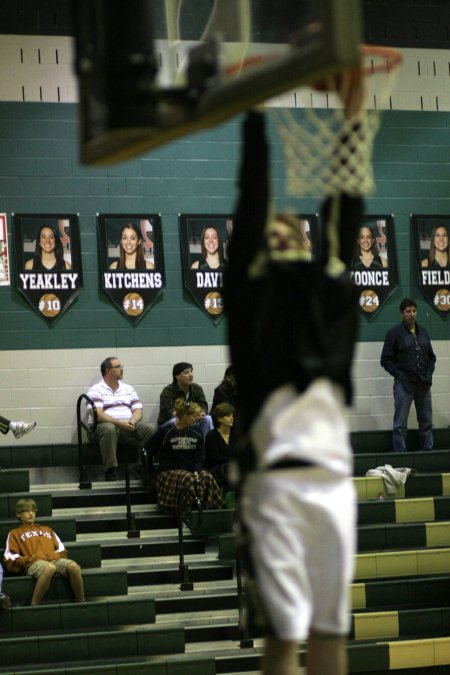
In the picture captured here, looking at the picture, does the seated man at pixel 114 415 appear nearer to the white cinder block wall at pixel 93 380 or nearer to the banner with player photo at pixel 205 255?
the white cinder block wall at pixel 93 380

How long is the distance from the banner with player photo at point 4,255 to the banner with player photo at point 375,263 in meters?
3.84

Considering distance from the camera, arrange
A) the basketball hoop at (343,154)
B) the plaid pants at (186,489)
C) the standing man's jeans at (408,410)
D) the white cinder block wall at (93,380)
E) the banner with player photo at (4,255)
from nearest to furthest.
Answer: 1. the basketball hoop at (343,154)
2. the plaid pants at (186,489)
3. the white cinder block wall at (93,380)
4. the banner with player photo at (4,255)
5. the standing man's jeans at (408,410)

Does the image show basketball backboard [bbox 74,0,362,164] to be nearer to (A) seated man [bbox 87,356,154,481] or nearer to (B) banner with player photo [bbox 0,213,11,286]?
(A) seated man [bbox 87,356,154,481]

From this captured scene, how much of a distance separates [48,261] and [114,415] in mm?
1878

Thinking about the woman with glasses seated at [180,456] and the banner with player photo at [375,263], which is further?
the banner with player photo at [375,263]

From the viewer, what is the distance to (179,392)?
12.3 meters

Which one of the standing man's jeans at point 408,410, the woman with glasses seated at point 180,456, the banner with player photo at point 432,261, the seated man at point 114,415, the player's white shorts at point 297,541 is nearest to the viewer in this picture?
the player's white shorts at point 297,541

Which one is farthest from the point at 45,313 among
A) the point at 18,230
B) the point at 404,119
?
the point at 404,119

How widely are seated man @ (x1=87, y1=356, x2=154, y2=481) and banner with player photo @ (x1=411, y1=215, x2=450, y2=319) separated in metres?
3.73

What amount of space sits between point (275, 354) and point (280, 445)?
26cm

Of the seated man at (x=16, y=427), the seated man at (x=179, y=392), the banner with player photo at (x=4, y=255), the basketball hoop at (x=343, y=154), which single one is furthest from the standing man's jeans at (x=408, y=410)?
the basketball hoop at (x=343, y=154)

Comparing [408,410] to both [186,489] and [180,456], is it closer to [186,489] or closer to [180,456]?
[180,456]

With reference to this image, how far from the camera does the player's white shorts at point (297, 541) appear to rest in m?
3.37

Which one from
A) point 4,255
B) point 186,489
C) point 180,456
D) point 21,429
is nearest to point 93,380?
point 21,429
